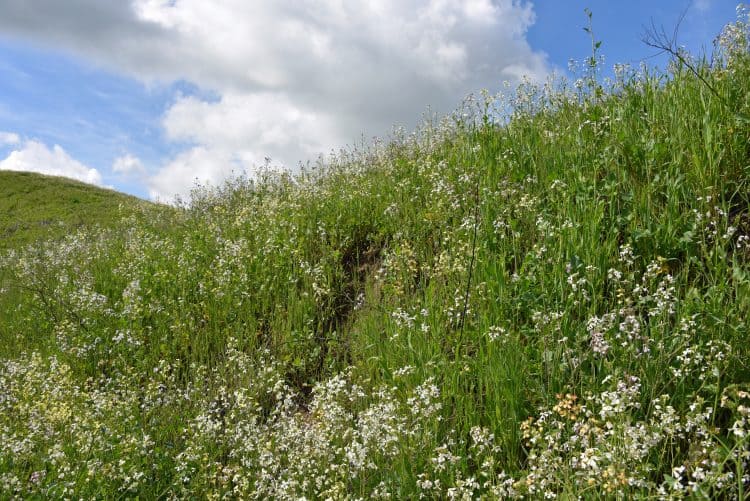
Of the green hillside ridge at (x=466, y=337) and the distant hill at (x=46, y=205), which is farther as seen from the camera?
the distant hill at (x=46, y=205)

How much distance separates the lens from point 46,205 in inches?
1035

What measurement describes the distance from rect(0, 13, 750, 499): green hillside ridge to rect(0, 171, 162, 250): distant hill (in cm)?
1415

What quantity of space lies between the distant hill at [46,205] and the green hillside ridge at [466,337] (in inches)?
557

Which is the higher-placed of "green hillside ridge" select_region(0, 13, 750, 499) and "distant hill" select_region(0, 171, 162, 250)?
"distant hill" select_region(0, 171, 162, 250)

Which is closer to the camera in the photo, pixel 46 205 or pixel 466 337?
pixel 466 337

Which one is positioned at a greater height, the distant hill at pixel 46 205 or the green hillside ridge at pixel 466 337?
the distant hill at pixel 46 205

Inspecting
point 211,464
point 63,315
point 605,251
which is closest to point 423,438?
point 211,464

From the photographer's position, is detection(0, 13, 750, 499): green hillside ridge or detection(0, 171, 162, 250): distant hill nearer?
detection(0, 13, 750, 499): green hillside ridge

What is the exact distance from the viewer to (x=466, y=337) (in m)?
4.25

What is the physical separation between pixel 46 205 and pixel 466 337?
2792 cm

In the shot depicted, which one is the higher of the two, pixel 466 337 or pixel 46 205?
pixel 46 205

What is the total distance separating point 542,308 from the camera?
389cm

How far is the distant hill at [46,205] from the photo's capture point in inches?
834

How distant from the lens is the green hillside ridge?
3.15 m
